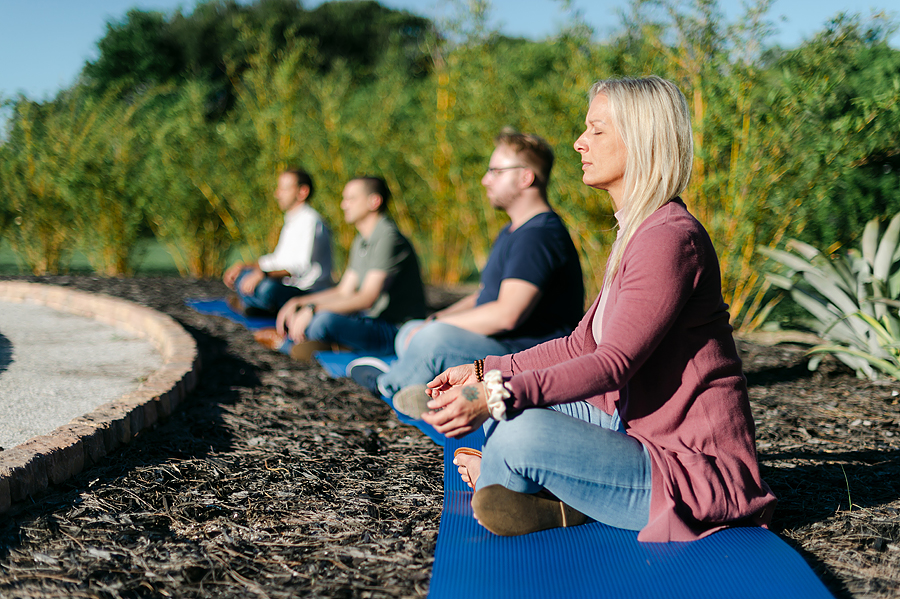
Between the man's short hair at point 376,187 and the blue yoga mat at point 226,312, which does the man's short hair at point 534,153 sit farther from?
the blue yoga mat at point 226,312

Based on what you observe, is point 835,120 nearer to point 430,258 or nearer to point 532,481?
point 532,481

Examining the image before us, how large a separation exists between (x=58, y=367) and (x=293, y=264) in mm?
1948

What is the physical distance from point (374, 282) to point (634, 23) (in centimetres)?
288

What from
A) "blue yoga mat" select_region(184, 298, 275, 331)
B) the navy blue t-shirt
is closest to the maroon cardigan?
the navy blue t-shirt

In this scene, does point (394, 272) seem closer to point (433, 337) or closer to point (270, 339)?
point (270, 339)

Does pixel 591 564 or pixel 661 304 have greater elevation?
pixel 661 304

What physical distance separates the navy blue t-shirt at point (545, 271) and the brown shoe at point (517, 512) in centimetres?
127

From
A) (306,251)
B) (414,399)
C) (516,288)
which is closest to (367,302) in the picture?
(306,251)

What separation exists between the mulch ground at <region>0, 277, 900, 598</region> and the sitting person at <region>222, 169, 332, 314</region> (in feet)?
5.82

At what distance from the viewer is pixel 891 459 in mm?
2621

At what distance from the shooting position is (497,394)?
1.54 metres

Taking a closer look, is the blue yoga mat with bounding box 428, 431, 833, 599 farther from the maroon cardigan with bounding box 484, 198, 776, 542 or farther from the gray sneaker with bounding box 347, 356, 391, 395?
the gray sneaker with bounding box 347, 356, 391, 395

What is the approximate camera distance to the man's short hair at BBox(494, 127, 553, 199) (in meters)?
3.18

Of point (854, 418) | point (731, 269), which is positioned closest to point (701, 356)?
point (854, 418)
